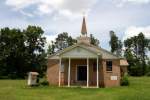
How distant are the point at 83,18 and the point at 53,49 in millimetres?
54942

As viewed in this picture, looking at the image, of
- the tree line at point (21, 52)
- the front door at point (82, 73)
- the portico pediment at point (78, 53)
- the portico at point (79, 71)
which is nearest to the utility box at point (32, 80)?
the portico at point (79, 71)

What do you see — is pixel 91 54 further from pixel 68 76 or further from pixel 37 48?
pixel 37 48

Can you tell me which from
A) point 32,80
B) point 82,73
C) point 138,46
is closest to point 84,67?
point 82,73

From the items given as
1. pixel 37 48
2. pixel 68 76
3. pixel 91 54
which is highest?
pixel 37 48

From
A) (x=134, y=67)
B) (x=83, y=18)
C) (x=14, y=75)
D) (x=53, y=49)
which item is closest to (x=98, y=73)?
(x=83, y=18)

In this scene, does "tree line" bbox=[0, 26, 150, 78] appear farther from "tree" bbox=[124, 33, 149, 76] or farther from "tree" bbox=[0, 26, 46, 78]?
"tree" bbox=[124, 33, 149, 76]

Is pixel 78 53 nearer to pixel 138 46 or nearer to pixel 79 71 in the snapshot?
pixel 79 71

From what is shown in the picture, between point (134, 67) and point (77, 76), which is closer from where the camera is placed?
point (77, 76)

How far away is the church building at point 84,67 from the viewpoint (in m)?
38.8

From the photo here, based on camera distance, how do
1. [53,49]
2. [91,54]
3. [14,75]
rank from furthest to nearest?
[53,49]
[14,75]
[91,54]

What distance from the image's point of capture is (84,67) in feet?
137

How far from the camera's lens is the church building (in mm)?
38750

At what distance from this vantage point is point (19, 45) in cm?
7594

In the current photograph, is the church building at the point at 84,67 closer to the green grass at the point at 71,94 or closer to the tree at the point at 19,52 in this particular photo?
the green grass at the point at 71,94
